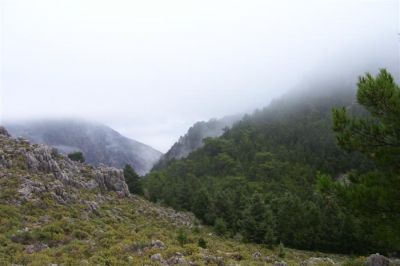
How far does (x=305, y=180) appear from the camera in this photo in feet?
342

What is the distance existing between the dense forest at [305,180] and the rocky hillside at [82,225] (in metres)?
9.22

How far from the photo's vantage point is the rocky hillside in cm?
2359

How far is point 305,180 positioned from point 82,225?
81.7 meters

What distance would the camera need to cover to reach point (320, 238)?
205 feet

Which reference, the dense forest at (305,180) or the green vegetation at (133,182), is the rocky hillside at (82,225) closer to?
the dense forest at (305,180)

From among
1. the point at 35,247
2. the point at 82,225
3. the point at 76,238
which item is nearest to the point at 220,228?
the point at 82,225

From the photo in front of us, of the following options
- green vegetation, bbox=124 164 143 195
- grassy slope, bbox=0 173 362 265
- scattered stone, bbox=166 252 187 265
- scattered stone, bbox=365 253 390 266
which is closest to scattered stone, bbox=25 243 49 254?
grassy slope, bbox=0 173 362 265

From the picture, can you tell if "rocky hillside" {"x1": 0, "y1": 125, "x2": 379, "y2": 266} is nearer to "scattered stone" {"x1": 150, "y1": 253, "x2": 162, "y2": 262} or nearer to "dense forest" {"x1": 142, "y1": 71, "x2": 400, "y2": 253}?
"scattered stone" {"x1": 150, "y1": 253, "x2": 162, "y2": 262}

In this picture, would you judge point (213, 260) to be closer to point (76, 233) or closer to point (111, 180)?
point (76, 233)

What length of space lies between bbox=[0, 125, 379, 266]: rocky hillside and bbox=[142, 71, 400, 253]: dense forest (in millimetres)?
9225

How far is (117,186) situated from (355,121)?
4406cm

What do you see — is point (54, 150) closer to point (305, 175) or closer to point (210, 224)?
point (210, 224)

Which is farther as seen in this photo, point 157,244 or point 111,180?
point 111,180

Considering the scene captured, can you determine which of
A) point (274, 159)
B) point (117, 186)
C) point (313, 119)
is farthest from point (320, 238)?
point (313, 119)
